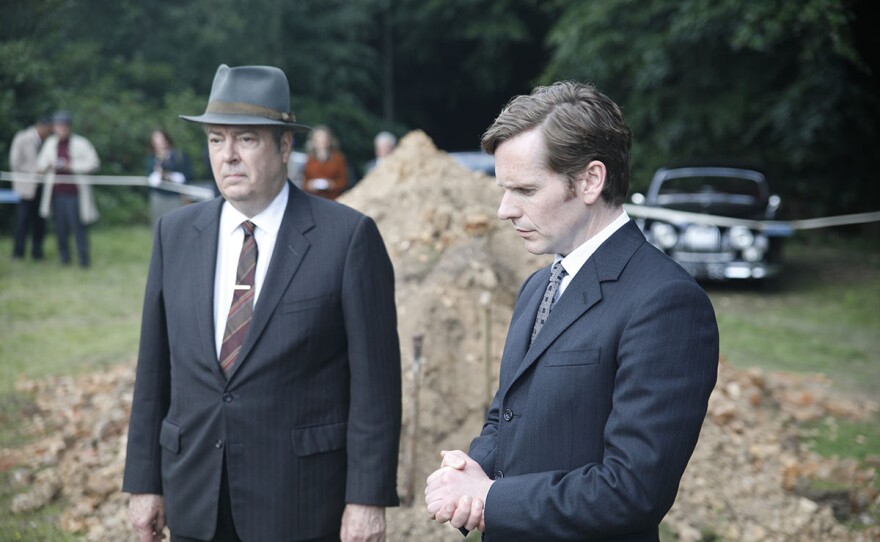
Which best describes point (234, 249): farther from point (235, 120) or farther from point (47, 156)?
point (47, 156)

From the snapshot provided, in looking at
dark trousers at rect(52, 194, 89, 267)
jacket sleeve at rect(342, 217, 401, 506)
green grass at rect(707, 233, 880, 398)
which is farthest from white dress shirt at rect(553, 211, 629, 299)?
dark trousers at rect(52, 194, 89, 267)

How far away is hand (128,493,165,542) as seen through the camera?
10.8 ft

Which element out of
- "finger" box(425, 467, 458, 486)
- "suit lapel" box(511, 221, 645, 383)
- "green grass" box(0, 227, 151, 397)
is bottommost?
"green grass" box(0, 227, 151, 397)

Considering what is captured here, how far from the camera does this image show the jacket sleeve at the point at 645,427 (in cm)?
209

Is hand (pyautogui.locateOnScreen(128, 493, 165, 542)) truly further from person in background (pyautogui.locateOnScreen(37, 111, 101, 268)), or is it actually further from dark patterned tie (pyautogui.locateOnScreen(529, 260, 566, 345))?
person in background (pyautogui.locateOnScreen(37, 111, 101, 268))

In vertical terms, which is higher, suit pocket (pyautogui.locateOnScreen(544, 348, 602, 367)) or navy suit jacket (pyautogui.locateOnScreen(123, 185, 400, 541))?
suit pocket (pyautogui.locateOnScreen(544, 348, 602, 367))

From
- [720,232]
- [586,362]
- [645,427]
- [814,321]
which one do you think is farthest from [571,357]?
[720,232]

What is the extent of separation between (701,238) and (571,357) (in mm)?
11951

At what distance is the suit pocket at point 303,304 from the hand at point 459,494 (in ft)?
3.24

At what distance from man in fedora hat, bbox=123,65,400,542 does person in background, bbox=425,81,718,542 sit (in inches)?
33.5

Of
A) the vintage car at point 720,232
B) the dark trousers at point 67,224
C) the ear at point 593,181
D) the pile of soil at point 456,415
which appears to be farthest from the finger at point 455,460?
the dark trousers at point 67,224

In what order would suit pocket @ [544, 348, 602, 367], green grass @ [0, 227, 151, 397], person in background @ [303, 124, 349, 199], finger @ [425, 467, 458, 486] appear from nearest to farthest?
suit pocket @ [544, 348, 602, 367] → finger @ [425, 467, 458, 486] → green grass @ [0, 227, 151, 397] → person in background @ [303, 124, 349, 199]

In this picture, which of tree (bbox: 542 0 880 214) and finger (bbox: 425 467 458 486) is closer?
finger (bbox: 425 467 458 486)

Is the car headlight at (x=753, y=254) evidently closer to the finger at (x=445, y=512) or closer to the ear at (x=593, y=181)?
the ear at (x=593, y=181)
